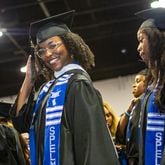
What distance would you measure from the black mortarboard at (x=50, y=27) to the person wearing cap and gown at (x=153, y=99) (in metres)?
0.50

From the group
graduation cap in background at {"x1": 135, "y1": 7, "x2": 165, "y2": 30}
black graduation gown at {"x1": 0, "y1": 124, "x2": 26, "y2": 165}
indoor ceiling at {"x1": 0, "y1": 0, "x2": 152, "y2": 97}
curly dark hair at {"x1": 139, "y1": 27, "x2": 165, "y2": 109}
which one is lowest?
black graduation gown at {"x1": 0, "y1": 124, "x2": 26, "y2": 165}

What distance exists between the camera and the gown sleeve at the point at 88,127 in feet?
7.84

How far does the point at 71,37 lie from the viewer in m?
2.85

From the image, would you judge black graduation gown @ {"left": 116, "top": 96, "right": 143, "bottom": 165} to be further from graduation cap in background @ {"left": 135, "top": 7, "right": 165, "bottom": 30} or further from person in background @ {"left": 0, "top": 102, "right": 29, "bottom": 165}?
person in background @ {"left": 0, "top": 102, "right": 29, "bottom": 165}

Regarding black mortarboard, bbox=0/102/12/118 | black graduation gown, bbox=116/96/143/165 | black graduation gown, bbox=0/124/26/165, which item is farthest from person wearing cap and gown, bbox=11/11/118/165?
black mortarboard, bbox=0/102/12/118

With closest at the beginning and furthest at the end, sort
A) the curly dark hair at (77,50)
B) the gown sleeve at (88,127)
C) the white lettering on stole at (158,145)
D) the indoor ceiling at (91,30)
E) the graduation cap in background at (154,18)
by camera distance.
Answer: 1. the gown sleeve at (88,127)
2. the white lettering on stole at (158,145)
3. the curly dark hair at (77,50)
4. the graduation cap in background at (154,18)
5. the indoor ceiling at (91,30)

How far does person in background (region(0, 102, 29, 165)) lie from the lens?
4.35 metres

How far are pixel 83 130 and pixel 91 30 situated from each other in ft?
23.5

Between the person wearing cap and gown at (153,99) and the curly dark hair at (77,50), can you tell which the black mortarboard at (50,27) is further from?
the person wearing cap and gown at (153,99)

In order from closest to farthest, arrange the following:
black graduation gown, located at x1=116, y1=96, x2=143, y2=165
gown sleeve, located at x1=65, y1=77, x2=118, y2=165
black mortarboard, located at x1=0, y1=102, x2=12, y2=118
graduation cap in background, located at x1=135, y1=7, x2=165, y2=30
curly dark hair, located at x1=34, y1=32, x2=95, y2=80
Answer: gown sleeve, located at x1=65, y1=77, x2=118, y2=165
curly dark hair, located at x1=34, y1=32, x2=95, y2=80
graduation cap in background, located at x1=135, y1=7, x2=165, y2=30
black graduation gown, located at x1=116, y1=96, x2=143, y2=165
black mortarboard, located at x1=0, y1=102, x2=12, y2=118

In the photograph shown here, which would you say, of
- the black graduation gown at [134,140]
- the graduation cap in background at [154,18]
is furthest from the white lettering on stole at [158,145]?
the graduation cap in background at [154,18]

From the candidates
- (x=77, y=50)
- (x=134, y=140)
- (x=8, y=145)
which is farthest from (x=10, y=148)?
(x=77, y=50)

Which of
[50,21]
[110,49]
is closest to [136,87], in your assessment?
[50,21]

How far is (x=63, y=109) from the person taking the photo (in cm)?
255
